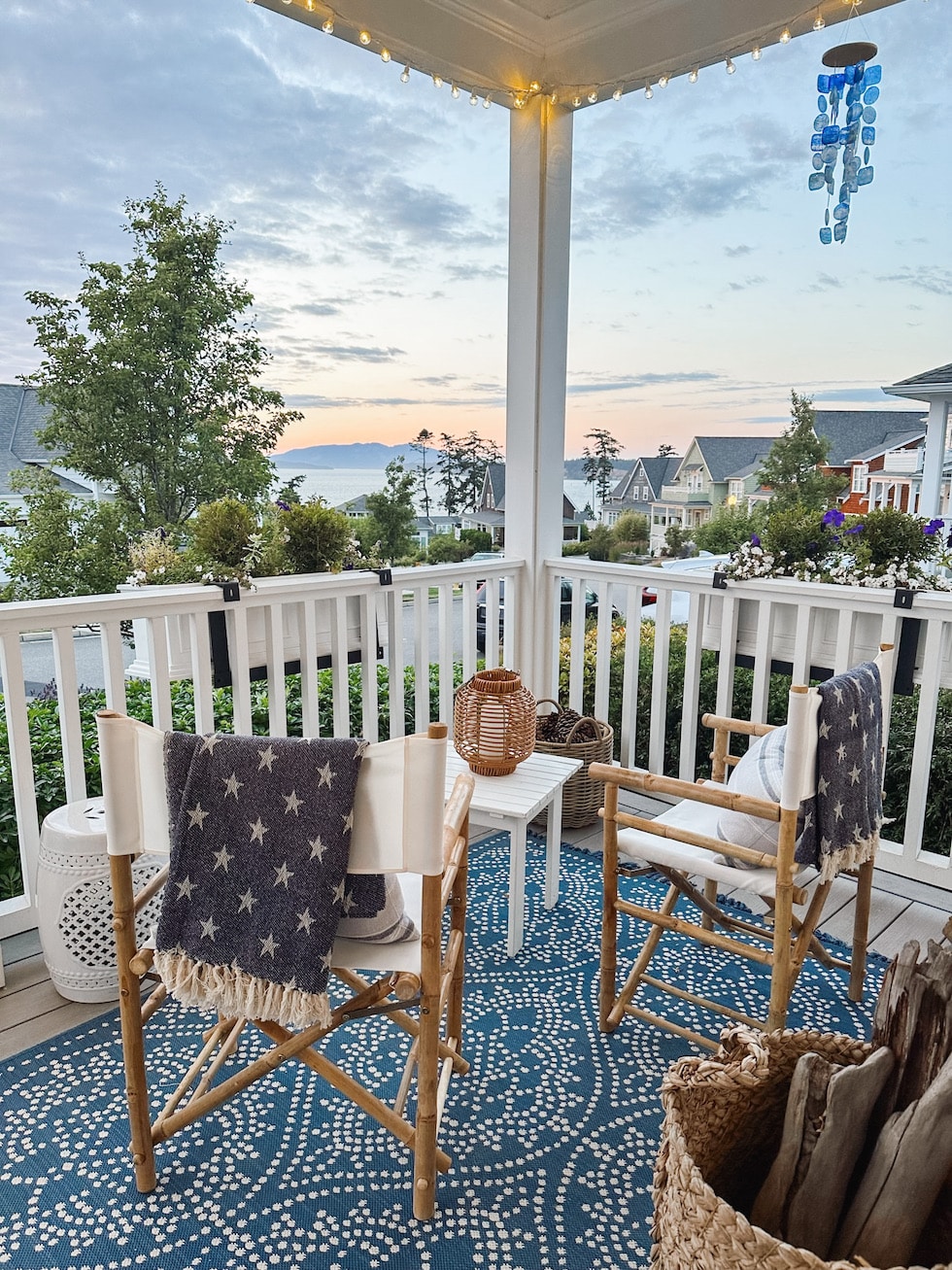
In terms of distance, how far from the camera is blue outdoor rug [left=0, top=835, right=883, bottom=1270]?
5.20 ft

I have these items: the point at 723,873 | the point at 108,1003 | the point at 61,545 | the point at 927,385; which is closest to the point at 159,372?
the point at 61,545

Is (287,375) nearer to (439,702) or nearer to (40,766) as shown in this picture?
(439,702)

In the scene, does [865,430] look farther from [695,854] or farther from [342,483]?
[342,483]

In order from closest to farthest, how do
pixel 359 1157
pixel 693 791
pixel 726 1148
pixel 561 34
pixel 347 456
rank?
1. pixel 726 1148
2. pixel 359 1157
3. pixel 693 791
4. pixel 561 34
5. pixel 347 456

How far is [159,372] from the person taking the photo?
2.80 metres

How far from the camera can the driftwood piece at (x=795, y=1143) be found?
116cm

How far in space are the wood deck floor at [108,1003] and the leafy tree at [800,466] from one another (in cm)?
137

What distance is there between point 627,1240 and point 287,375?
9.25ft

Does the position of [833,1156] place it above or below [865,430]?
below

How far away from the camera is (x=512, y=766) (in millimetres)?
2580

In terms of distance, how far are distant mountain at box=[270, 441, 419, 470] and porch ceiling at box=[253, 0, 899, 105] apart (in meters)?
1.37

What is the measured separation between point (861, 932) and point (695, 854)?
594 millimetres

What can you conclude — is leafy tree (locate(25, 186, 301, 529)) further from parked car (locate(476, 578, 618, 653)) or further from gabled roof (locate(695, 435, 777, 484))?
gabled roof (locate(695, 435, 777, 484))

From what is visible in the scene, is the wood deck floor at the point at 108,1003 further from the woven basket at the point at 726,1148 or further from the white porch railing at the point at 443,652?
the woven basket at the point at 726,1148
